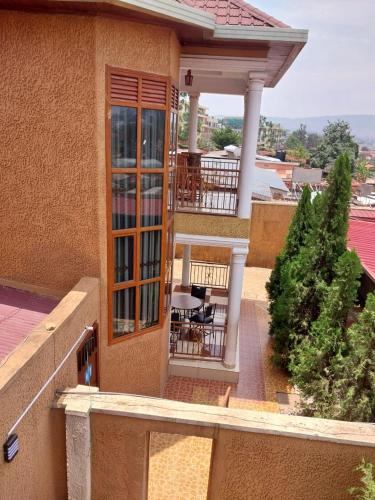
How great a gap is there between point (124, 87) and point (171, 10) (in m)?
1.17

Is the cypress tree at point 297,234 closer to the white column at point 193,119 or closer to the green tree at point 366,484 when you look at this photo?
the white column at point 193,119

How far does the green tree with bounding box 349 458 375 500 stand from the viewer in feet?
13.5

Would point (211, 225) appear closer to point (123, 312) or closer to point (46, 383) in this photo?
point (123, 312)

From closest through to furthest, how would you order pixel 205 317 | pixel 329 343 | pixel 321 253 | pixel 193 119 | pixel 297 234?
1. pixel 329 343
2. pixel 321 253
3. pixel 205 317
4. pixel 297 234
5. pixel 193 119

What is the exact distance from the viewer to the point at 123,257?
643 cm

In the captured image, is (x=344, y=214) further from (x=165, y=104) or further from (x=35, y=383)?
(x=35, y=383)

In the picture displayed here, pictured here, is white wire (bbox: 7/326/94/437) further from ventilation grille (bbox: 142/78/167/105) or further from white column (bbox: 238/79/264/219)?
white column (bbox: 238/79/264/219)

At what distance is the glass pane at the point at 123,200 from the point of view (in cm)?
600

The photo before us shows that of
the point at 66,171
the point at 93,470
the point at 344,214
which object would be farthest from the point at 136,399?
the point at 344,214

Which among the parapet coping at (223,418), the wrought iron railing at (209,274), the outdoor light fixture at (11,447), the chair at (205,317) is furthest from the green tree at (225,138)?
the outdoor light fixture at (11,447)

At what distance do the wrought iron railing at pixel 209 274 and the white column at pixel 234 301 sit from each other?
5.94 m

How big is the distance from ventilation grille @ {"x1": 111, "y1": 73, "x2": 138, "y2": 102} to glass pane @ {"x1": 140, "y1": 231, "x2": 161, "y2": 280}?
2109mm

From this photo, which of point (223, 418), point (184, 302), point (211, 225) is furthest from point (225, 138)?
point (223, 418)

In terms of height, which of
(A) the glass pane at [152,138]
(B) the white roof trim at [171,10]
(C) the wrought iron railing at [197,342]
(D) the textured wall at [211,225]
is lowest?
(C) the wrought iron railing at [197,342]
